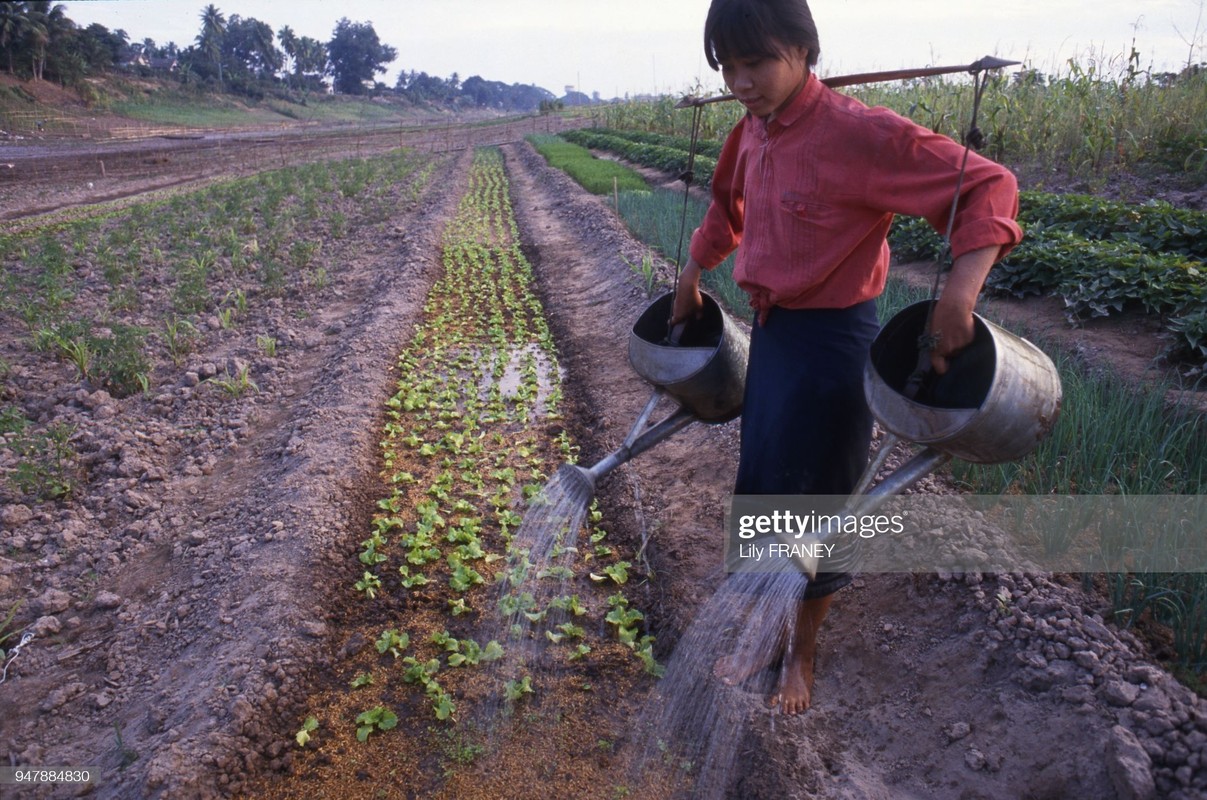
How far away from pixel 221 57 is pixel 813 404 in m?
69.7

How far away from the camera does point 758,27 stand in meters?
1.53

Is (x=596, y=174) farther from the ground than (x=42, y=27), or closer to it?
closer to it

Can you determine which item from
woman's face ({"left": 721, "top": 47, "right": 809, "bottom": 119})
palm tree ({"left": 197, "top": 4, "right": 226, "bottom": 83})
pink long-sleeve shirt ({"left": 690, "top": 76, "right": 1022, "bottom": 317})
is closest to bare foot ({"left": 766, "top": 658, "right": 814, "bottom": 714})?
pink long-sleeve shirt ({"left": 690, "top": 76, "right": 1022, "bottom": 317})

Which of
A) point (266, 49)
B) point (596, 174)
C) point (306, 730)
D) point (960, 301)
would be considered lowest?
point (306, 730)

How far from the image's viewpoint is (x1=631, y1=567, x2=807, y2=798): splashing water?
6.77ft

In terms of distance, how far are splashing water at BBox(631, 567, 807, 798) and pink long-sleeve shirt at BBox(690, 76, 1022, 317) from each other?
2.36 feet

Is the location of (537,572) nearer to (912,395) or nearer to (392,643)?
(392,643)

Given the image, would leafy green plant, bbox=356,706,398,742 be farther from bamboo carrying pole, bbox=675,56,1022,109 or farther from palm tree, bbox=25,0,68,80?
palm tree, bbox=25,0,68,80

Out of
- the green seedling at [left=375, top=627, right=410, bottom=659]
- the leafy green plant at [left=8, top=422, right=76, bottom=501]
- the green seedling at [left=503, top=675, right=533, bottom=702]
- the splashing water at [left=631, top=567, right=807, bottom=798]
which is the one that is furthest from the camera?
the leafy green plant at [left=8, top=422, right=76, bottom=501]

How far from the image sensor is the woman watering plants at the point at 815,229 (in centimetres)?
146

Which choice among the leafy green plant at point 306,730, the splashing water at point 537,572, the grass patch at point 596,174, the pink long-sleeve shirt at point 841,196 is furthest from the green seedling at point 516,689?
the grass patch at point 596,174

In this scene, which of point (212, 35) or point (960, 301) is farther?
point (212, 35)

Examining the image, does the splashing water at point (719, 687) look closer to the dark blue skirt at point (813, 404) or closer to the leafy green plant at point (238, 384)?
the dark blue skirt at point (813, 404)

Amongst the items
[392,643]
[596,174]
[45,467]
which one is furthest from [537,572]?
[596,174]
